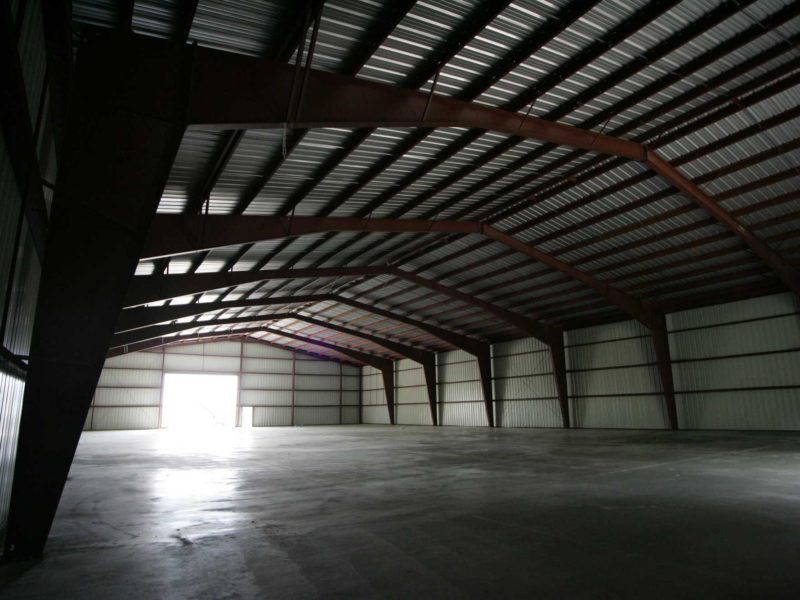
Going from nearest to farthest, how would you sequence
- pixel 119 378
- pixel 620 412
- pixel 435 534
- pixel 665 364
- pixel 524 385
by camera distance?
pixel 435 534 → pixel 665 364 → pixel 620 412 → pixel 524 385 → pixel 119 378

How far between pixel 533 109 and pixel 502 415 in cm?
3177

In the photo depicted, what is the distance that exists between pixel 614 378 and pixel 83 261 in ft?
114

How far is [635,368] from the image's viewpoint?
33500mm

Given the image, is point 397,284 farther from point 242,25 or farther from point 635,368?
point 242,25

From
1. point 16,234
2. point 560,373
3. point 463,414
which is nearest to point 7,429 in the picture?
point 16,234

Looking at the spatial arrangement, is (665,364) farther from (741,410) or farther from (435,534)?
(435,534)

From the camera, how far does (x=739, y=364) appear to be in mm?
28516

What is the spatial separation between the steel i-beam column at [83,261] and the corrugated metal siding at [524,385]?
35900 millimetres

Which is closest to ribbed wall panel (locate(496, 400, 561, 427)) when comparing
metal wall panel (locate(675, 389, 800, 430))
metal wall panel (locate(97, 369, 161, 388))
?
metal wall panel (locate(675, 389, 800, 430))

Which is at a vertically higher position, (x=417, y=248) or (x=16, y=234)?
(x=417, y=248)

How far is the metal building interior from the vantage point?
20.8 ft

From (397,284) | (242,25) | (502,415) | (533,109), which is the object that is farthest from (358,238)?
(502,415)

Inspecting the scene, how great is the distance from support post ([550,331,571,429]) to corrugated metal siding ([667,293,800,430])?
8.06 m

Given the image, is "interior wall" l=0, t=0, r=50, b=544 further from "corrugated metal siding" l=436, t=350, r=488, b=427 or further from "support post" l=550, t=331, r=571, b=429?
"corrugated metal siding" l=436, t=350, r=488, b=427
